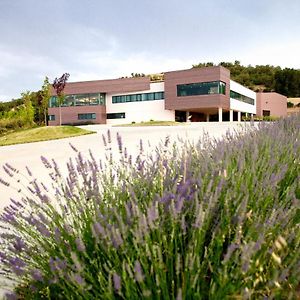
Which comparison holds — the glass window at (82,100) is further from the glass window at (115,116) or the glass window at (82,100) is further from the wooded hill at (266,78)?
the wooded hill at (266,78)

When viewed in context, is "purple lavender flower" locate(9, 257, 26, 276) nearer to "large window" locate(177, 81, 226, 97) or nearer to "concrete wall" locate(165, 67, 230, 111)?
"concrete wall" locate(165, 67, 230, 111)

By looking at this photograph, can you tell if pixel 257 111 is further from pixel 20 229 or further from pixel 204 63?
pixel 20 229

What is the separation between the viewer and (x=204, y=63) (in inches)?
3435

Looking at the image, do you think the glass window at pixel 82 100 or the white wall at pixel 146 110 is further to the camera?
the glass window at pixel 82 100

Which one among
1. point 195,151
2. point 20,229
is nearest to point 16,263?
point 20,229

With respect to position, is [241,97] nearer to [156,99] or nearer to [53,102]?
[156,99]

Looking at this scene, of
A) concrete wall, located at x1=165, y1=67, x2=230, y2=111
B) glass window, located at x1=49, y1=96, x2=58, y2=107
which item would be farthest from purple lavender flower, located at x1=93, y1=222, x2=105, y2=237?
glass window, located at x1=49, y1=96, x2=58, y2=107

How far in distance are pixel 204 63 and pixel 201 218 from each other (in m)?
90.1

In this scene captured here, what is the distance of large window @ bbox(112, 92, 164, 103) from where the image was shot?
4819 centimetres

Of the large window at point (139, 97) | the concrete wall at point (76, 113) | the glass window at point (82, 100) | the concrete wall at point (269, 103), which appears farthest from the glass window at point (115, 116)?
the concrete wall at point (269, 103)

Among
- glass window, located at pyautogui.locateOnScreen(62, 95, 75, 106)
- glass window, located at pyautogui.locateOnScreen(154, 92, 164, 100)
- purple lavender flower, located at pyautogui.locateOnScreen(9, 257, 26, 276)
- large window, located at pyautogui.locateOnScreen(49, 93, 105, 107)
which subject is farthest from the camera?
glass window, located at pyautogui.locateOnScreen(62, 95, 75, 106)

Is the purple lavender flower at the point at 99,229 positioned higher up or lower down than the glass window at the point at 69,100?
lower down

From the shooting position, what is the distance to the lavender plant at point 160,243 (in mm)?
1328

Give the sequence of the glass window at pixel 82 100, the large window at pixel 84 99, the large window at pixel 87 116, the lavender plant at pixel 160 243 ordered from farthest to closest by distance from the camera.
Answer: the glass window at pixel 82 100 → the large window at pixel 87 116 → the large window at pixel 84 99 → the lavender plant at pixel 160 243
